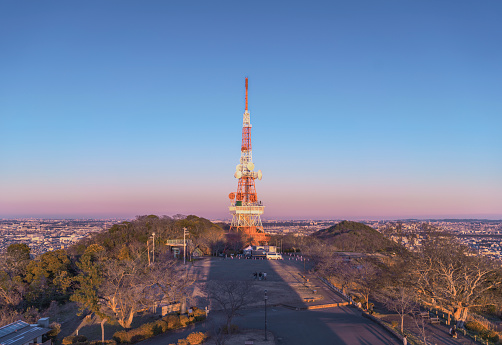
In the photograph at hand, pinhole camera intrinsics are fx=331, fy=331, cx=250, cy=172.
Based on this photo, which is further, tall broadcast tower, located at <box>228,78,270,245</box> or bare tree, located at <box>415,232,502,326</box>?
tall broadcast tower, located at <box>228,78,270,245</box>

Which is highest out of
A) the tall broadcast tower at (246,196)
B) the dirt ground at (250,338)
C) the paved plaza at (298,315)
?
the tall broadcast tower at (246,196)

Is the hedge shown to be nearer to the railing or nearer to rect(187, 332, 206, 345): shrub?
rect(187, 332, 206, 345): shrub

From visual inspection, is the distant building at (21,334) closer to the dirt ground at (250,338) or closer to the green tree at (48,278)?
the dirt ground at (250,338)

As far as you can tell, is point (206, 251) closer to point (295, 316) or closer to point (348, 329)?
point (295, 316)

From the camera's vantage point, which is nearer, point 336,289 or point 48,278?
point 336,289

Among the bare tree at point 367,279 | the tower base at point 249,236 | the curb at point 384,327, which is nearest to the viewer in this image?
the curb at point 384,327

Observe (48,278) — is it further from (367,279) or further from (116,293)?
(367,279)

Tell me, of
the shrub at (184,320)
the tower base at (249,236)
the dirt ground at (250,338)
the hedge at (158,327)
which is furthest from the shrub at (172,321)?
the tower base at (249,236)

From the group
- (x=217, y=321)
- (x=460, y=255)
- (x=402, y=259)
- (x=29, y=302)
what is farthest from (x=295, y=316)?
(x=29, y=302)

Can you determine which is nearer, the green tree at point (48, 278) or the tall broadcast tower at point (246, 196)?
the green tree at point (48, 278)

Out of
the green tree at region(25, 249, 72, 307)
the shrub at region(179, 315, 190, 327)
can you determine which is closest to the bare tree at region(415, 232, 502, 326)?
the shrub at region(179, 315, 190, 327)

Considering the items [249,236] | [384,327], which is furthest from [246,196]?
[384,327]
